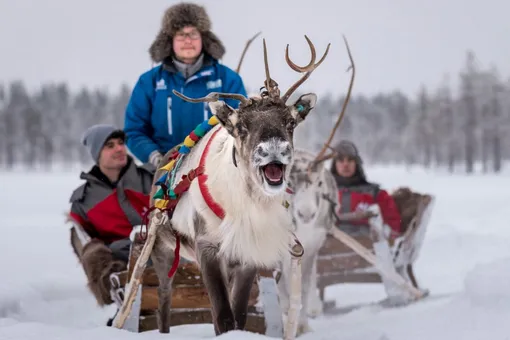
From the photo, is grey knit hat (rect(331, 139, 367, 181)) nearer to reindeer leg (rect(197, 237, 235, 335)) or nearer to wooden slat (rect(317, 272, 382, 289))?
wooden slat (rect(317, 272, 382, 289))

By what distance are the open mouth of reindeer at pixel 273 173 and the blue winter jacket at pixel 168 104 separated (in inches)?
89.0

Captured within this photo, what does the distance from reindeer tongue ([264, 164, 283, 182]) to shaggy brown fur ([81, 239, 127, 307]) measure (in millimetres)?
2742

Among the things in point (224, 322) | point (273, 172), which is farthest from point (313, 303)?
point (273, 172)

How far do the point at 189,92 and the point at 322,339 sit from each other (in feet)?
7.45

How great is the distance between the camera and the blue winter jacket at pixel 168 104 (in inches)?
220

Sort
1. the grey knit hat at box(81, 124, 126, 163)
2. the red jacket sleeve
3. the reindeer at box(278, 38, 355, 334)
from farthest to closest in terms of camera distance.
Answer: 1. the red jacket sleeve
2. the reindeer at box(278, 38, 355, 334)
3. the grey knit hat at box(81, 124, 126, 163)

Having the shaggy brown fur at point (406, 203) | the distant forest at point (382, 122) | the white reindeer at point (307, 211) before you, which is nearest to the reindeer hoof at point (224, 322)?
the white reindeer at point (307, 211)

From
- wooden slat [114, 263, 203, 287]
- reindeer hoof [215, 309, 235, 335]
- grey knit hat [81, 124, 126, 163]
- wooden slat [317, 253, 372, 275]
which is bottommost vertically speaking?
wooden slat [317, 253, 372, 275]

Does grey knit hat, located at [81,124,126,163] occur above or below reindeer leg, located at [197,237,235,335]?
above

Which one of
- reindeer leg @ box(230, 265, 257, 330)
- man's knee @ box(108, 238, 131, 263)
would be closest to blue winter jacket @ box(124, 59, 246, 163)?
man's knee @ box(108, 238, 131, 263)

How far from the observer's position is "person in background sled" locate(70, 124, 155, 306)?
620 cm

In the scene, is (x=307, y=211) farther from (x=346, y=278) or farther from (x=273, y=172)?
(x=273, y=172)

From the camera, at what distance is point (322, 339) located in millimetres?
4363

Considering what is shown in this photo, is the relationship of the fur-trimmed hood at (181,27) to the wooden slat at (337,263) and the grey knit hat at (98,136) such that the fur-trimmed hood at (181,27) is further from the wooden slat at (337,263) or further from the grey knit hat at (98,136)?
the wooden slat at (337,263)
